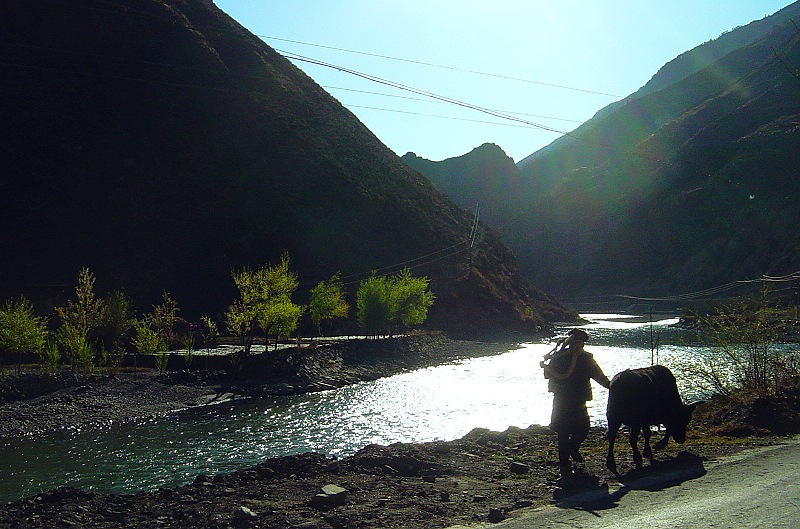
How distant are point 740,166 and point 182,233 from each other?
100012 mm

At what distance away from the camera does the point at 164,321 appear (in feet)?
145

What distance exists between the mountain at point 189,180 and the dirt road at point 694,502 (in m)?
55.3

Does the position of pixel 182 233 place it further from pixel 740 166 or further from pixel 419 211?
pixel 740 166

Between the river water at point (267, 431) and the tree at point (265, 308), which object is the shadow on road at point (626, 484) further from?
the tree at point (265, 308)

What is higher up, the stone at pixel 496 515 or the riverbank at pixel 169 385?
the stone at pixel 496 515

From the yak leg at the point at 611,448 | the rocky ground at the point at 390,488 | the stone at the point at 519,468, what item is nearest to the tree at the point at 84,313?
the rocky ground at the point at 390,488

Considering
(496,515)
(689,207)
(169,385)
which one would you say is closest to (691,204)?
(689,207)

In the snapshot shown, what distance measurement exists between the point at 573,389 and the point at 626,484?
1.64 metres

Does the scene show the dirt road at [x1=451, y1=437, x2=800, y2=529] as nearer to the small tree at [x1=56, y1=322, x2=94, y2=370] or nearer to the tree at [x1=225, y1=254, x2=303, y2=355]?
the small tree at [x1=56, y1=322, x2=94, y2=370]

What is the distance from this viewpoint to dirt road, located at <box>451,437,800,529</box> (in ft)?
22.8

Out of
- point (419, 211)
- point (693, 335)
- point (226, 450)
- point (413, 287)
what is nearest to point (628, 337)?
point (693, 335)

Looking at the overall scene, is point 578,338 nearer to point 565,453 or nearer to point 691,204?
point 565,453

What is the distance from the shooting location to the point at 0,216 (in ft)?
224

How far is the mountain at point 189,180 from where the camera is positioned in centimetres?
6756
